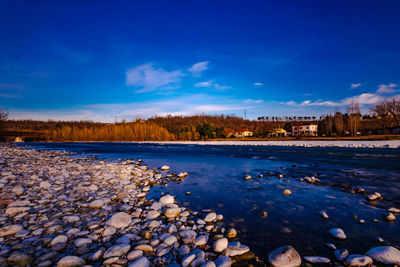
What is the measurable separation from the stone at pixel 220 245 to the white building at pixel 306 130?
109 metres

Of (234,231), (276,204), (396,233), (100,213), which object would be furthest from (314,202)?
(100,213)

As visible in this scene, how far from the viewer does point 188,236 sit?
3.66 metres

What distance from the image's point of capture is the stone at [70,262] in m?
2.62

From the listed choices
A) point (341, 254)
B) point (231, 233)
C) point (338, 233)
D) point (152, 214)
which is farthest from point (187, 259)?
point (338, 233)

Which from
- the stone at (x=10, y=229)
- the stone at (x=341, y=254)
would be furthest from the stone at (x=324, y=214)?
the stone at (x=10, y=229)

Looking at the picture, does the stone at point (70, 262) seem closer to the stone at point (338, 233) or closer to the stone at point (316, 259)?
the stone at point (316, 259)

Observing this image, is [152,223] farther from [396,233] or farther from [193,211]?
[396,233]

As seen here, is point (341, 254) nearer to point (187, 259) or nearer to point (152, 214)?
point (187, 259)

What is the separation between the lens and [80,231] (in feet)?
12.1

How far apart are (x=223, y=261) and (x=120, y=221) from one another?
2399 millimetres

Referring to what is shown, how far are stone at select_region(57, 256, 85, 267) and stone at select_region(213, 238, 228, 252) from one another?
2038 millimetres

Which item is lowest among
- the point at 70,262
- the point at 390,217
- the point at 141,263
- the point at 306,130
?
the point at 390,217

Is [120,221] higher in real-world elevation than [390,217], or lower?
higher

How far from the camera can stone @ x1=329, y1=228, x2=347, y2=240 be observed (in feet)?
12.1
